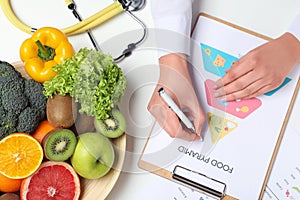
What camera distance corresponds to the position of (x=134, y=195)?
94 centimetres

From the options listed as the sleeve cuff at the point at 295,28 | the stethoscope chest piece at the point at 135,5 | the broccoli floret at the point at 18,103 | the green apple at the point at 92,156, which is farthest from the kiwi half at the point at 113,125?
the sleeve cuff at the point at 295,28

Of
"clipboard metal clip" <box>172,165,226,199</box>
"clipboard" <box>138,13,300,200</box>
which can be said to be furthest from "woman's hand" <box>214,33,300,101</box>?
"clipboard metal clip" <box>172,165,226,199</box>

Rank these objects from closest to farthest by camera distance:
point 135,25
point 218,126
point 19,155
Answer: point 19,155 < point 218,126 < point 135,25

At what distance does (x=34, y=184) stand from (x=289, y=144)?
1.62 ft

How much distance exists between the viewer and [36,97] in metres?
0.93

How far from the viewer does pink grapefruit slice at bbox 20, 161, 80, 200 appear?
2.79ft

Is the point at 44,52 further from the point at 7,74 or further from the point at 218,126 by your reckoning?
the point at 218,126

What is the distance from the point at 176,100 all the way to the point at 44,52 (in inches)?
11.1

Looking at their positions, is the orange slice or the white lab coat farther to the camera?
the white lab coat

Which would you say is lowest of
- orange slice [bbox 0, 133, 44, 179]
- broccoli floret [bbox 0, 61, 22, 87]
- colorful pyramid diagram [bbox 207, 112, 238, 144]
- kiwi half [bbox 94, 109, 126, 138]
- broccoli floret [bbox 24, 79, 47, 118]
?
colorful pyramid diagram [bbox 207, 112, 238, 144]

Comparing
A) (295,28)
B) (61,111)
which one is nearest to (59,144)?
(61,111)

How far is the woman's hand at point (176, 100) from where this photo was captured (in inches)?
36.7

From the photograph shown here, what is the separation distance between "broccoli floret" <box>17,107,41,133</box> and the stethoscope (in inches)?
8.1

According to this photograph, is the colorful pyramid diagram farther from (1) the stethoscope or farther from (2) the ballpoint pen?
(1) the stethoscope
